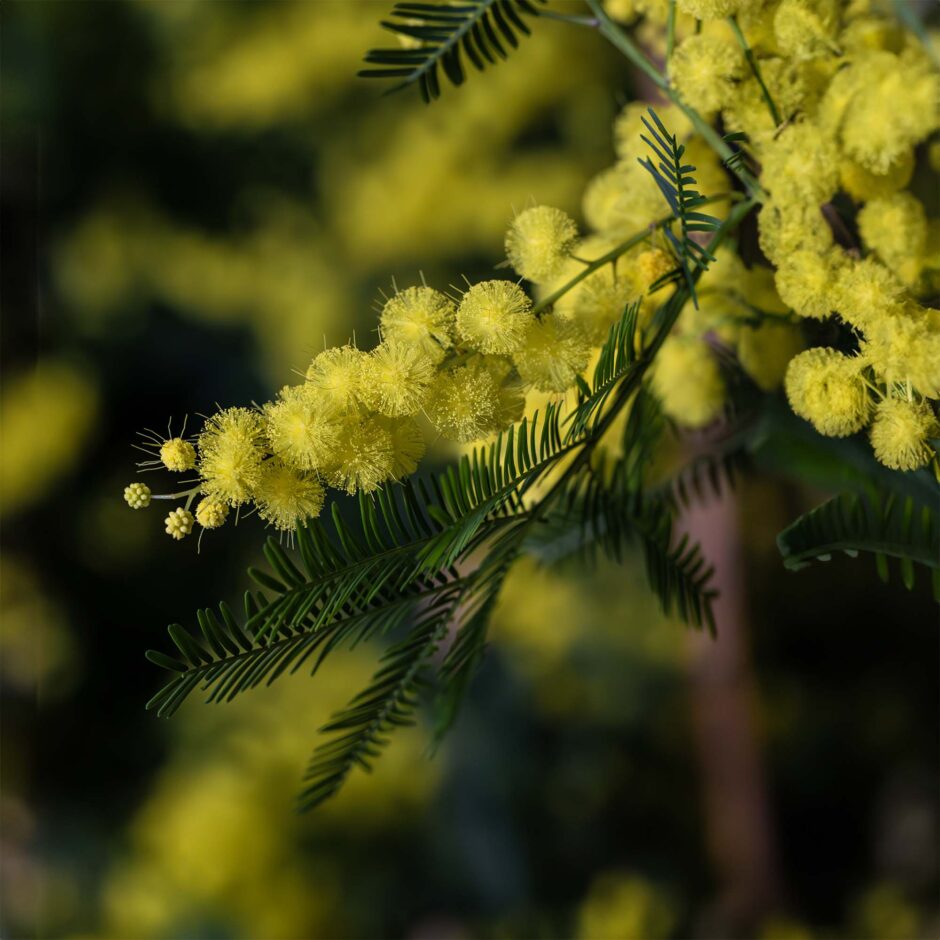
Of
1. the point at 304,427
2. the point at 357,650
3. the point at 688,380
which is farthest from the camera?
the point at 357,650

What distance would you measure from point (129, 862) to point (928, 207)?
0.70 m

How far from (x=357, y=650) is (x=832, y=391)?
0.67m

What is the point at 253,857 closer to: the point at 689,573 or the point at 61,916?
the point at 61,916

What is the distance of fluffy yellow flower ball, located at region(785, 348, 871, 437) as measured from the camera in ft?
0.79

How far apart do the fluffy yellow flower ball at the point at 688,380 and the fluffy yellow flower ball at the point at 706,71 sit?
0.08 metres

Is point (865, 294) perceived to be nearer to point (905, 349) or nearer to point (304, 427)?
point (905, 349)

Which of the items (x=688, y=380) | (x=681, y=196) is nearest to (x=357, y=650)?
(x=688, y=380)

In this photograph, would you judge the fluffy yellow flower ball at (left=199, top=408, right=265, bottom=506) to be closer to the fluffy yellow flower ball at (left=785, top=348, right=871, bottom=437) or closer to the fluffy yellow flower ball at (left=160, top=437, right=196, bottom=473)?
the fluffy yellow flower ball at (left=160, top=437, right=196, bottom=473)

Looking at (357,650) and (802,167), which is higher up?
(802,167)

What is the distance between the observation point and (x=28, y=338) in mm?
965

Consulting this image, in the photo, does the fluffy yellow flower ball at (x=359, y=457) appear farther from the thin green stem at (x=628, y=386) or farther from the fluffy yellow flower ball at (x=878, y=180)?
the fluffy yellow flower ball at (x=878, y=180)

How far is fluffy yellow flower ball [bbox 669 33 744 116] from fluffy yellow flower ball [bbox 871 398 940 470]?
0.30 ft

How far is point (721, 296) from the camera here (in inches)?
11.7

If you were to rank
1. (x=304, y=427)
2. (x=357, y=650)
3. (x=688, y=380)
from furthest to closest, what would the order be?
1. (x=357, y=650)
2. (x=688, y=380)
3. (x=304, y=427)
